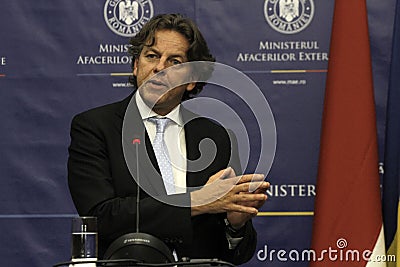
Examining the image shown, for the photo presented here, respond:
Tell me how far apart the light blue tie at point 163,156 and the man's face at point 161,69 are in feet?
0.21

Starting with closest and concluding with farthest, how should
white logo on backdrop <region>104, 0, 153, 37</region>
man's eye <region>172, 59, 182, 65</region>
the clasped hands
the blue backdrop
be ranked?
the clasped hands < man's eye <region>172, 59, 182, 65</region> < the blue backdrop < white logo on backdrop <region>104, 0, 153, 37</region>

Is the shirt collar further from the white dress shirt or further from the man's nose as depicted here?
the man's nose

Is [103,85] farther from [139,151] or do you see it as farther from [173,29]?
[139,151]

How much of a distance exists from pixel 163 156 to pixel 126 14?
1.46 meters

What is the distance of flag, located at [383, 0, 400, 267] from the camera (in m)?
3.56

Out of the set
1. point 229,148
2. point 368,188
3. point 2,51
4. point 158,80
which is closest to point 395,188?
point 368,188

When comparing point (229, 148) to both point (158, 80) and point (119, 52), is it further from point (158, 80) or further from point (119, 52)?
point (119, 52)

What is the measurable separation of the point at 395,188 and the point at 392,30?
75 centimetres

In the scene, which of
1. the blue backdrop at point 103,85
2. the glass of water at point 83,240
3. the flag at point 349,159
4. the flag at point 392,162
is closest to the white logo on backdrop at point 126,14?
the blue backdrop at point 103,85

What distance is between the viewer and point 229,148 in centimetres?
282

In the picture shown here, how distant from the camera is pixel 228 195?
7.86 ft
